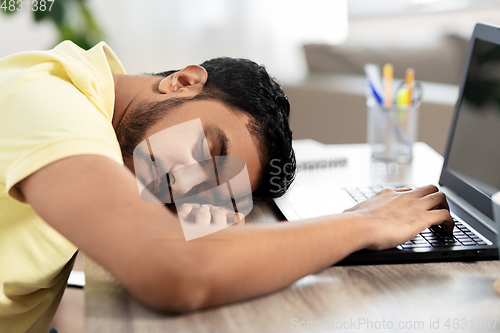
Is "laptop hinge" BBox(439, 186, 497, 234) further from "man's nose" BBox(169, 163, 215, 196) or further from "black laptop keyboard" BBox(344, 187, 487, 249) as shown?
"man's nose" BBox(169, 163, 215, 196)

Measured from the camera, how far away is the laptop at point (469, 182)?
0.59 m

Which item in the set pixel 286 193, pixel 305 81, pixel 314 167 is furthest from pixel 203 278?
pixel 305 81

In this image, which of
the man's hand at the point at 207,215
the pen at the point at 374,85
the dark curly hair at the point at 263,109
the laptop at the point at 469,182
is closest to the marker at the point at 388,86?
the pen at the point at 374,85

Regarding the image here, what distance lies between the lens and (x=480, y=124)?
2.62ft

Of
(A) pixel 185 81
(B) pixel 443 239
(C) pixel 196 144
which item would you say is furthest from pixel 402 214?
(A) pixel 185 81


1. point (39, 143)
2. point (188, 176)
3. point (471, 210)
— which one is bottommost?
point (471, 210)

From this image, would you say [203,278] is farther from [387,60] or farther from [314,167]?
[387,60]

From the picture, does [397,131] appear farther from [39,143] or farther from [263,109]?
[39,143]

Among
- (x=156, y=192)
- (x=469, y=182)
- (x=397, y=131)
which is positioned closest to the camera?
(x=156, y=192)

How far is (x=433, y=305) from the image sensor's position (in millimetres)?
480

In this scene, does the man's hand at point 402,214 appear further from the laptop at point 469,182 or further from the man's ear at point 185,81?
the man's ear at point 185,81

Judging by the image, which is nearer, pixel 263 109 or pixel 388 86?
pixel 263 109

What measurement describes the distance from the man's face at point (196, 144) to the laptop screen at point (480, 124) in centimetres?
38

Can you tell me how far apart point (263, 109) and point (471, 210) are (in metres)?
0.38
